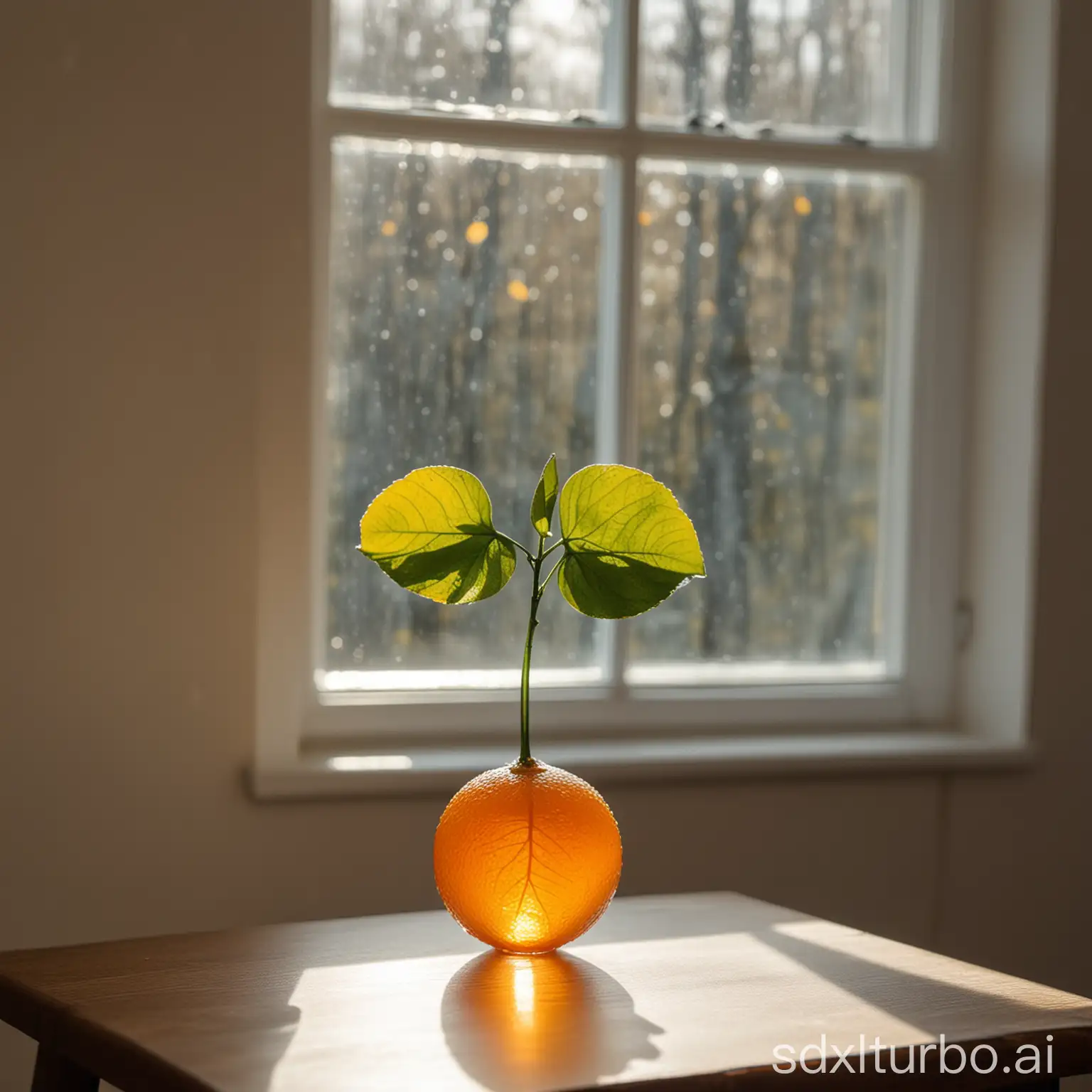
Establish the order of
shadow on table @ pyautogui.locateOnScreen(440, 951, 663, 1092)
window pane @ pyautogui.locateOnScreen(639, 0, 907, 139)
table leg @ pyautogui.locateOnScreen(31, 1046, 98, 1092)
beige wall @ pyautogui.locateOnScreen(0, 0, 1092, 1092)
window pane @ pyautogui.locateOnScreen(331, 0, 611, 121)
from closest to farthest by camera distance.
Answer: shadow on table @ pyautogui.locateOnScreen(440, 951, 663, 1092)
table leg @ pyautogui.locateOnScreen(31, 1046, 98, 1092)
beige wall @ pyautogui.locateOnScreen(0, 0, 1092, 1092)
window pane @ pyautogui.locateOnScreen(331, 0, 611, 121)
window pane @ pyautogui.locateOnScreen(639, 0, 907, 139)

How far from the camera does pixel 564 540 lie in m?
1.31

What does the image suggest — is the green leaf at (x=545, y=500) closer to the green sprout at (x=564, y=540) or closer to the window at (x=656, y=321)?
the green sprout at (x=564, y=540)

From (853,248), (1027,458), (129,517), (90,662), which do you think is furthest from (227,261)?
(1027,458)

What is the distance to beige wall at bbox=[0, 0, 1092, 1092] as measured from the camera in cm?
184

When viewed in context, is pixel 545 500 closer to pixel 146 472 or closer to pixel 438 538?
pixel 438 538

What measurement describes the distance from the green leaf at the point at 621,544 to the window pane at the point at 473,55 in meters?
1.02

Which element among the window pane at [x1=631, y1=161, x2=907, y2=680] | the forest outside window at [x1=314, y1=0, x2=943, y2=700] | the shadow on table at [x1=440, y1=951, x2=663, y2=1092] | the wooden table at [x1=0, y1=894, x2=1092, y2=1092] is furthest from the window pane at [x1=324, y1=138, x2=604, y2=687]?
the shadow on table at [x1=440, y1=951, x2=663, y2=1092]

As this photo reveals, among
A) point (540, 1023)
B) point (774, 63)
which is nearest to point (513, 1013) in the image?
point (540, 1023)

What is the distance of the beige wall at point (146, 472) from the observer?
6.04 feet

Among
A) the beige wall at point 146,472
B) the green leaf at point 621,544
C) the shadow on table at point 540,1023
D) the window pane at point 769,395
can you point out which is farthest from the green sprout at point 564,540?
the window pane at point 769,395

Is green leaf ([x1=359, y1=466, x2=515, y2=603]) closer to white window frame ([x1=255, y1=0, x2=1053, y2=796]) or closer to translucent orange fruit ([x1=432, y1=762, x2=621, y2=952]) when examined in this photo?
translucent orange fruit ([x1=432, y1=762, x2=621, y2=952])

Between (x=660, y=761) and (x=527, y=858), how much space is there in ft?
2.67

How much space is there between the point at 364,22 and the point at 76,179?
1.64ft

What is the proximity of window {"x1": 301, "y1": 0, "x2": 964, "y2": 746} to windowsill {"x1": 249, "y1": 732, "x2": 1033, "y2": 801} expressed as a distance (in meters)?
0.07
